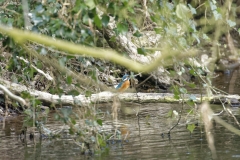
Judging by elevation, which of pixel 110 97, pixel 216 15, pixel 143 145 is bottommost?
pixel 143 145

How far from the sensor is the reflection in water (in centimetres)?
618

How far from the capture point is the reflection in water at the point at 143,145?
6180 mm

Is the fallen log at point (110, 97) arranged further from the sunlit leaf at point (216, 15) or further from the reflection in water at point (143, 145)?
the sunlit leaf at point (216, 15)

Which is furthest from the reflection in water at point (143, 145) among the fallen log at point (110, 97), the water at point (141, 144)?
the fallen log at point (110, 97)

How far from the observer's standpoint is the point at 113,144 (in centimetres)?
681

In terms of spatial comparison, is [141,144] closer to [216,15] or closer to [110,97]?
[110,97]

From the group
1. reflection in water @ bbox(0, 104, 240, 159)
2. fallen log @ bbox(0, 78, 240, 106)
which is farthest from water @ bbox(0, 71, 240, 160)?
fallen log @ bbox(0, 78, 240, 106)

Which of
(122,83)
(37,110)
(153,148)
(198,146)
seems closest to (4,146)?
Result: (37,110)

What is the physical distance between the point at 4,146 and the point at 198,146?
2.58 m

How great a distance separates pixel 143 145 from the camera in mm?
6688

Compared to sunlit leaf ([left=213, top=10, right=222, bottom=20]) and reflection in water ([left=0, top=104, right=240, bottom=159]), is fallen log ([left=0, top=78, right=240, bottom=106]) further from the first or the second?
sunlit leaf ([left=213, top=10, right=222, bottom=20])

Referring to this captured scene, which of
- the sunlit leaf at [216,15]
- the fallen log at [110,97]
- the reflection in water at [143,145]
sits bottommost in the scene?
the reflection in water at [143,145]

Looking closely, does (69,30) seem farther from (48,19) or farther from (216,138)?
(216,138)

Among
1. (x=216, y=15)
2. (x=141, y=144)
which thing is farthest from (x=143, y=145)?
(x=216, y=15)
